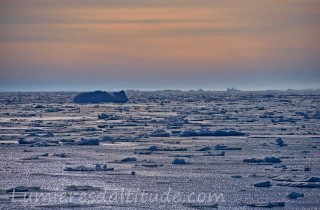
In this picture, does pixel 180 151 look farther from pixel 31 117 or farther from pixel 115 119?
pixel 31 117

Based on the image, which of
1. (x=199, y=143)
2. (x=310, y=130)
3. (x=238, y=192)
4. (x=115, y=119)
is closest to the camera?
(x=238, y=192)

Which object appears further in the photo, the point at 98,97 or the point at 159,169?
the point at 98,97

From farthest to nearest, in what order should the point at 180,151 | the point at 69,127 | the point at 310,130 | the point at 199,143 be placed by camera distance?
the point at 69,127 → the point at 310,130 → the point at 199,143 → the point at 180,151

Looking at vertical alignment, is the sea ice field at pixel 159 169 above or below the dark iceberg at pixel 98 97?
below

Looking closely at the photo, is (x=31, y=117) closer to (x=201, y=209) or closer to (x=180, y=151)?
(x=180, y=151)

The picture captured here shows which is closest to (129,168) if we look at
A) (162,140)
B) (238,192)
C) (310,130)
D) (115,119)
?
(238,192)

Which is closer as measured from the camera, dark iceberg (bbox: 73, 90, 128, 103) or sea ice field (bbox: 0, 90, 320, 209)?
sea ice field (bbox: 0, 90, 320, 209)

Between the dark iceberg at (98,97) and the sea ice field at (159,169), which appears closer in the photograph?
the sea ice field at (159,169)

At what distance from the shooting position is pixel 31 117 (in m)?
38.5

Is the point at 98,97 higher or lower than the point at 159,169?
higher

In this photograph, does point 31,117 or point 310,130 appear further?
point 31,117

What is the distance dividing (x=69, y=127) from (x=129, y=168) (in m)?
13.7

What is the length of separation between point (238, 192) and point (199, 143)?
9184 millimetres

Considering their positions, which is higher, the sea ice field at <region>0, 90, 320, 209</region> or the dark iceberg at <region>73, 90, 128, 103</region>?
the dark iceberg at <region>73, 90, 128, 103</region>
